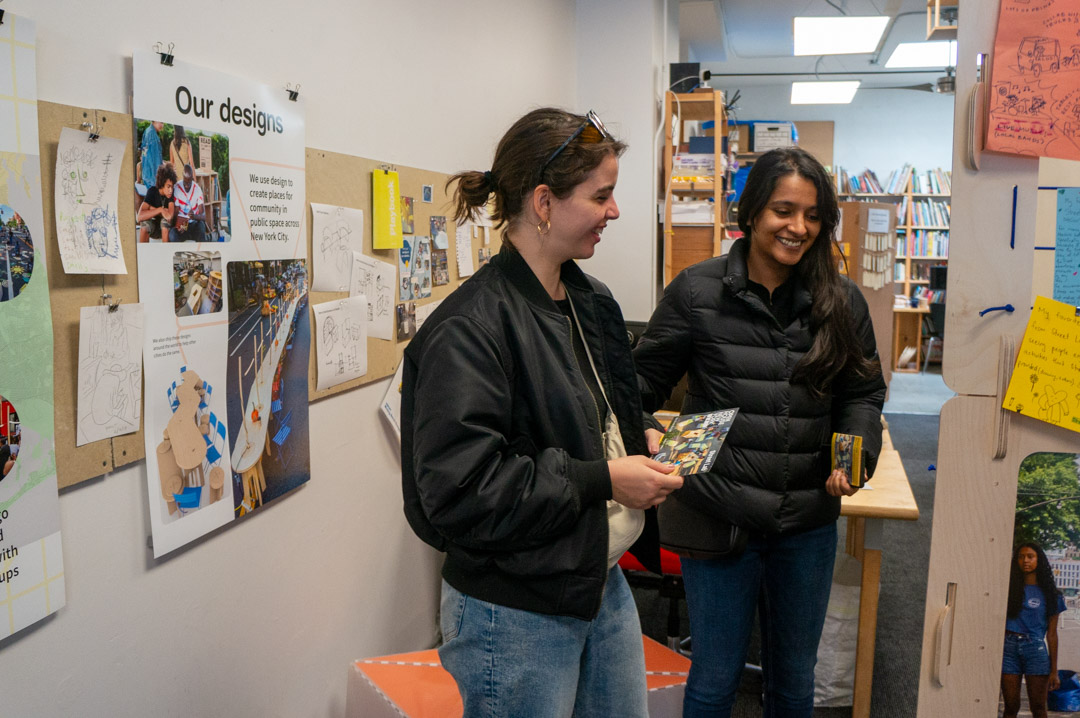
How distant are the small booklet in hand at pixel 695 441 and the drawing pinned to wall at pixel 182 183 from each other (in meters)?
0.94

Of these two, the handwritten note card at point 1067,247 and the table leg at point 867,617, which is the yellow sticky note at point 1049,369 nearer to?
the handwritten note card at point 1067,247

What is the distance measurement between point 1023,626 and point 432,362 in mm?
1112

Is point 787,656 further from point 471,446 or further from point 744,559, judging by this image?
point 471,446

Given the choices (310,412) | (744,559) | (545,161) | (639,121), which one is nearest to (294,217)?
(310,412)

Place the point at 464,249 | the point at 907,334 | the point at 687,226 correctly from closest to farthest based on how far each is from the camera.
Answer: the point at 464,249
the point at 687,226
the point at 907,334

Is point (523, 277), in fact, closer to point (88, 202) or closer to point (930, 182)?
point (88, 202)

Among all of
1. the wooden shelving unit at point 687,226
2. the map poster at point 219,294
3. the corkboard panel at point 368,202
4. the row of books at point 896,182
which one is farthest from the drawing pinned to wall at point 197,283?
the row of books at point 896,182

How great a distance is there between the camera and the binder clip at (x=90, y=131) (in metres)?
1.23

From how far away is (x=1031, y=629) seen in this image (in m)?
1.39

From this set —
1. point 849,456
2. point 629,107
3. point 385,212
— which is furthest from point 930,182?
point 849,456

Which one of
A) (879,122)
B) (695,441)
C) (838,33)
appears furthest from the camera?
(879,122)

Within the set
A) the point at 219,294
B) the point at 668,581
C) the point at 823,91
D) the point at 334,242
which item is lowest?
the point at 668,581

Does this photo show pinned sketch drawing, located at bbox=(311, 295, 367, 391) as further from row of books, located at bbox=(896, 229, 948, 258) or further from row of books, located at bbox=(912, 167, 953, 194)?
row of books, located at bbox=(912, 167, 953, 194)

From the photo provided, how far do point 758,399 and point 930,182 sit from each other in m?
9.74
